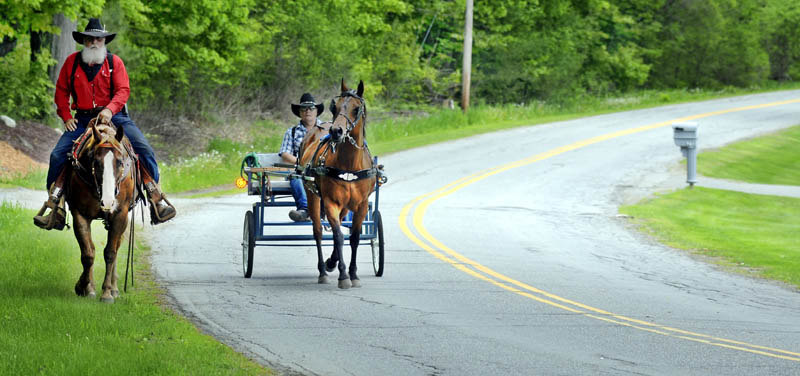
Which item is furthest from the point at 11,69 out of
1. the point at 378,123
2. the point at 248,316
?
the point at 248,316

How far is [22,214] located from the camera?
56.7 ft

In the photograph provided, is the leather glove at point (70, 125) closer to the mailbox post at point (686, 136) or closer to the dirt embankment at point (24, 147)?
the dirt embankment at point (24, 147)

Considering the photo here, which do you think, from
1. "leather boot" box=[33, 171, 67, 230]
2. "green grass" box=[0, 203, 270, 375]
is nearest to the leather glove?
"leather boot" box=[33, 171, 67, 230]

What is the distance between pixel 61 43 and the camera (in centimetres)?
2969

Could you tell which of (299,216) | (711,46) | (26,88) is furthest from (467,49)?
(299,216)

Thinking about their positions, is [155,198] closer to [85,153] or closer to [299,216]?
[85,153]

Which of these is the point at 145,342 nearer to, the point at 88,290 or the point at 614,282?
the point at 88,290

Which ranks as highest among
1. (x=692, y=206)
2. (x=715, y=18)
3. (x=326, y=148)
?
(x=715, y=18)

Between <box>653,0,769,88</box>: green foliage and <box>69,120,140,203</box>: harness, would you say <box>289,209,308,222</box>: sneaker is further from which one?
<box>653,0,769,88</box>: green foliage

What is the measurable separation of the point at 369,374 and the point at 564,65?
4963 centimetres

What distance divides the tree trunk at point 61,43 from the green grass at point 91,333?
719 inches

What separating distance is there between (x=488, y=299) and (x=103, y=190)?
14.4 ft

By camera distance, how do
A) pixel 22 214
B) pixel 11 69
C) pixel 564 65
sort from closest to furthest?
pixel 22 214, pixel 11 69, pixel 564 65

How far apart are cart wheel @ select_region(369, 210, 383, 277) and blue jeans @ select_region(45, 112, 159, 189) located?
3.01 meters
